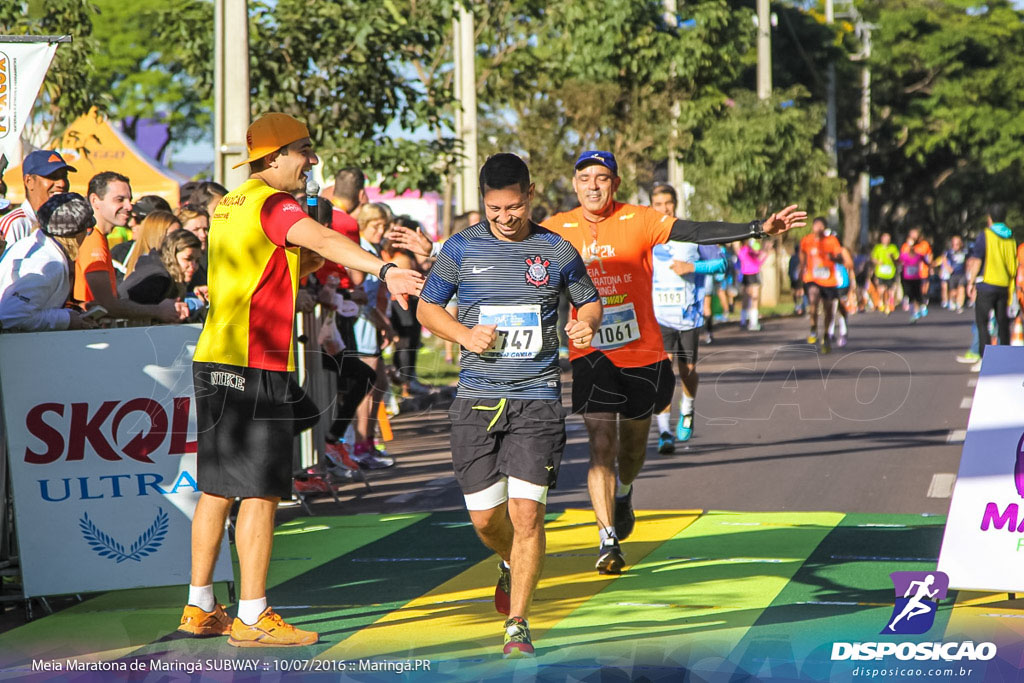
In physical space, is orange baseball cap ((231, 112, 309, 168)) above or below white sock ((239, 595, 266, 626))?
above

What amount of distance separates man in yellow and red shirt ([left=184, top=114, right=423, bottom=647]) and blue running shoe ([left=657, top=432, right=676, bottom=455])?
6354 millimetres

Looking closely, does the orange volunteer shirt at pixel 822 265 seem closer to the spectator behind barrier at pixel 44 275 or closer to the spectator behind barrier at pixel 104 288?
the spectator behind barrier at pixel 104 288

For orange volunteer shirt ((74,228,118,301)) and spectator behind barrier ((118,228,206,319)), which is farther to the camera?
spectator behind barrier ((118,228,206,319))

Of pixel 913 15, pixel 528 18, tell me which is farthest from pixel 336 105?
pixel 913 15

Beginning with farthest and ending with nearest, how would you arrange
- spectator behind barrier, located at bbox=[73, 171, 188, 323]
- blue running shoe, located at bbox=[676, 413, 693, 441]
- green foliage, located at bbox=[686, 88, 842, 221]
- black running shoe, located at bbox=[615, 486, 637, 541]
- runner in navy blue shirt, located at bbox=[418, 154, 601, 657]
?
green foliage, located at bbox=[686, 88, 842, 221] < blue running shoe, located at bbox=[676, 413, 693, 441] < black running shoe, located at bbox=[615, 486, 637, 541] < spectator behind barrier, located at bbox=[73, 171, 188, 323] < runner in navy blue shirt, located at bbox=[418, 154, 601, 657]

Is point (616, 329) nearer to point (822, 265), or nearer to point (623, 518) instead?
point (623, 518)

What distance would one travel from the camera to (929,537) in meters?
8.16

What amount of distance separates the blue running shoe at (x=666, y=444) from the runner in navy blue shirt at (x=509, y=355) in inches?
243

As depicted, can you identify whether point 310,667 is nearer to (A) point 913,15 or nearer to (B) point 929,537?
(B) point 929,537

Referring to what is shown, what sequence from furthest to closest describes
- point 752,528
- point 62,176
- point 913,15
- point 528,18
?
point 913,15 < point 528,18 < point 752,528 < point 62,176

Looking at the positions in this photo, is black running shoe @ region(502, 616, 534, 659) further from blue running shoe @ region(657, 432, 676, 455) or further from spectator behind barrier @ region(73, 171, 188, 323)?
blue running shoe @ region(657, 432, 676, 455)

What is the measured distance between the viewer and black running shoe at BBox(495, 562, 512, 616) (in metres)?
6.37

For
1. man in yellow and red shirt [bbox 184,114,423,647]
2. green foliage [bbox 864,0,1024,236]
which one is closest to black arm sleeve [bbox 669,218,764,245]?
man in yellow and red shirt [bbox 184,114,423,647]

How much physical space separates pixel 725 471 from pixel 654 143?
21.3 metres
